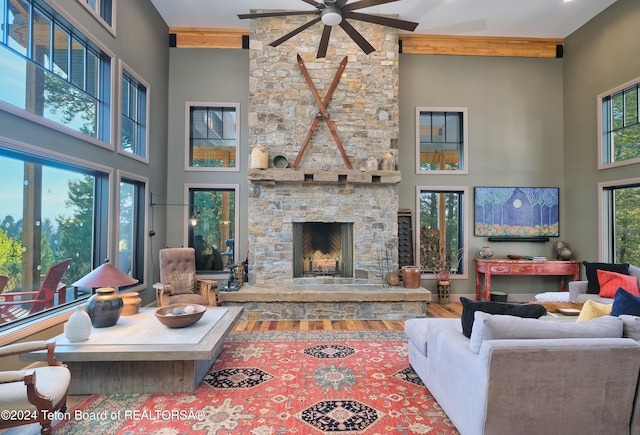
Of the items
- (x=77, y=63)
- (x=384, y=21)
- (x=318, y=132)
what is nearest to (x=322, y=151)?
(x=318, y=132)

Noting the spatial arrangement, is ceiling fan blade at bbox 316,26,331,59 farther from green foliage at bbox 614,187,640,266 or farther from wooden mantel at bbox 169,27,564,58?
green foliage at bbox 614,187,640,266

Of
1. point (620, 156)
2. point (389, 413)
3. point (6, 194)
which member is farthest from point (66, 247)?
point (620, 156)

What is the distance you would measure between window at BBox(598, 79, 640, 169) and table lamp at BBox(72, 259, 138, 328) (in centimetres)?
664

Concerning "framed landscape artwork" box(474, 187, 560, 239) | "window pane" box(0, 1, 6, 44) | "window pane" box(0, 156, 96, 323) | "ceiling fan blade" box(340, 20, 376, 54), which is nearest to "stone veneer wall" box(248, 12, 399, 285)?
"ceiling fan blade" box(340, 20, 376, 54)

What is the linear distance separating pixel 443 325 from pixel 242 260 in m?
4.07

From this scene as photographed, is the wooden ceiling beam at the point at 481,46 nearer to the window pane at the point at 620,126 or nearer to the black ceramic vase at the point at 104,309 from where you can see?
the window pane at the point at 620,126

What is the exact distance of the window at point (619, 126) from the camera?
482cm

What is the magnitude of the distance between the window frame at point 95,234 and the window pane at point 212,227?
187 centimetres

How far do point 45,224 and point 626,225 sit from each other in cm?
770

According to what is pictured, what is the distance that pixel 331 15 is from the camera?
3.03 meters

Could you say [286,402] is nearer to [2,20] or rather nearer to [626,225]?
[2,20]

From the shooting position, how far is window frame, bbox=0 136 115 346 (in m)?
2.69

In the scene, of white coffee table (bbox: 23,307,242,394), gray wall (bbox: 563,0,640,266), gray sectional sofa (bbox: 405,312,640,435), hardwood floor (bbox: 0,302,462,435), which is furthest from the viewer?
gray wall (bbox: 563,0,640,266)

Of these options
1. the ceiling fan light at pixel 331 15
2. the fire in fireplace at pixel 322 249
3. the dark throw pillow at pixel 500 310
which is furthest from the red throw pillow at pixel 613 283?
the ceiling fan light at pixel 331 15
